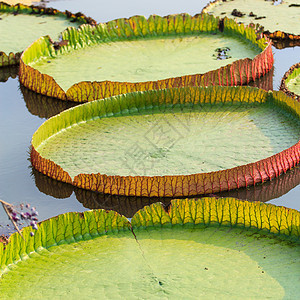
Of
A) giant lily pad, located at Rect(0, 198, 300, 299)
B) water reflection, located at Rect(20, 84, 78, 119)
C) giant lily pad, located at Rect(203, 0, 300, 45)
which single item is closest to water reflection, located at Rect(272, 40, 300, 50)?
giant lily pad, located at Rect(203, 0, 300, 45)

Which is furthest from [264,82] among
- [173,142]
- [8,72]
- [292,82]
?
[8,72]

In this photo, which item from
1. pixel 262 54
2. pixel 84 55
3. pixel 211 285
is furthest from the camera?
pixel 84 55

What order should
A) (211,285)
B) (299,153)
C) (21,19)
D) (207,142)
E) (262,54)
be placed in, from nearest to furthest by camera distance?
(211,285)
(299,153)
(207,142)
(262,54)
(21,19)

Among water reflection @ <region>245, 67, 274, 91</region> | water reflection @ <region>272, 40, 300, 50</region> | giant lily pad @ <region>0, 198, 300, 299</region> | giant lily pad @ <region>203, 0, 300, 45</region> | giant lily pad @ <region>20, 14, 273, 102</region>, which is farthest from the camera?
giant lily pad @ <region>203, 0, 300, 45</region>

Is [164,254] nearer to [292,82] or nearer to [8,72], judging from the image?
[292,82]

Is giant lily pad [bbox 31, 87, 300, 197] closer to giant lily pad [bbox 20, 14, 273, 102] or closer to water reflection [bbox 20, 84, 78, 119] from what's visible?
giant lily pad [bbox 20, 14, 273, 102]

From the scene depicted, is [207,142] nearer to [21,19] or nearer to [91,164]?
[91,164]

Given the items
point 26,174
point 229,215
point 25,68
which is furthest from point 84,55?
point 229,215
